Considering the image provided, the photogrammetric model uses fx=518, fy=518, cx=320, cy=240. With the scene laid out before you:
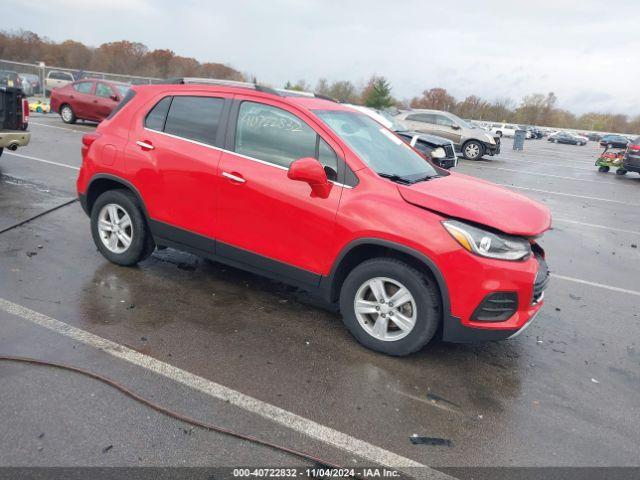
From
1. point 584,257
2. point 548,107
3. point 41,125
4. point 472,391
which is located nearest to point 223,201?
point 472,391

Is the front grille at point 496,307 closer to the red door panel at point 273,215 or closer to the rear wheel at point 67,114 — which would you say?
the red door panel at point 273,215

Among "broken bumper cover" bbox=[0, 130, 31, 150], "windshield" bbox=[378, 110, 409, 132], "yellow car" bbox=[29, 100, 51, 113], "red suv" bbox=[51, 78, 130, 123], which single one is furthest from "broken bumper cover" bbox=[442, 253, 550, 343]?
"yellow car" bbox=[29, 100, 51, 113]

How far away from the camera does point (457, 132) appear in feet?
70.0

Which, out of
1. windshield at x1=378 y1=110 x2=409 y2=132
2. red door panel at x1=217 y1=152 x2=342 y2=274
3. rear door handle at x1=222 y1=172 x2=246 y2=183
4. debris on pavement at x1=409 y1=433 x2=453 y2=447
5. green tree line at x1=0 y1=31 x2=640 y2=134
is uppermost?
A: green tree line at x1=0 y1=31 x2=640 y2=134

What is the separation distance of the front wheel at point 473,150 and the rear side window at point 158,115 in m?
18.1

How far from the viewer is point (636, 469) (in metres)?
2.93

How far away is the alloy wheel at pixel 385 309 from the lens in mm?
3822

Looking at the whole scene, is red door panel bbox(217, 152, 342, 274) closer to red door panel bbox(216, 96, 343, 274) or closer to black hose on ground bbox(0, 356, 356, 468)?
red door panel bbox(216, 96, 343, 274)

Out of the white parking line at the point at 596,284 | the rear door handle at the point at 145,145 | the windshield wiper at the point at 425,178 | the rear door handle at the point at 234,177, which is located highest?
the rear door handle at the point at 145,145

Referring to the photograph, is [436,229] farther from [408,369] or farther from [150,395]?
[150,395]

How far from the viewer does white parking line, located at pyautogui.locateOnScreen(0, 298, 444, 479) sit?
2.86 metres

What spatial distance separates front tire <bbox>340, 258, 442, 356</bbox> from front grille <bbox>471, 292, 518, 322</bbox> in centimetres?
29

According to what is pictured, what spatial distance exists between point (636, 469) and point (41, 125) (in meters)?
18.6

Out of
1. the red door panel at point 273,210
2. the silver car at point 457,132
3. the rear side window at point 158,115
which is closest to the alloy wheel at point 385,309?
the red door panel at point 273,210
